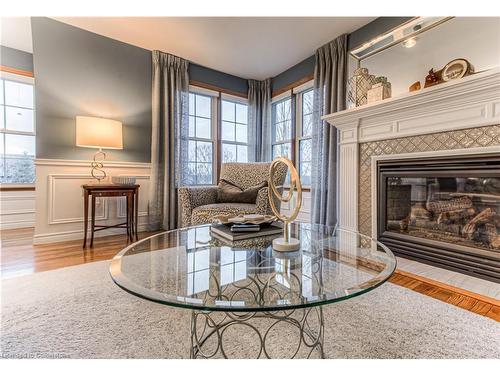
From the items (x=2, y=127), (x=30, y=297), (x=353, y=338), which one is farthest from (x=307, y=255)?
(x=2, y=127)

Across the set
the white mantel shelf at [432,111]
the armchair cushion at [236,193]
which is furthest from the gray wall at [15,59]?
the white mantel shelf at [432,111]

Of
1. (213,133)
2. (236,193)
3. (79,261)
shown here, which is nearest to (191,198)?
(236,193)

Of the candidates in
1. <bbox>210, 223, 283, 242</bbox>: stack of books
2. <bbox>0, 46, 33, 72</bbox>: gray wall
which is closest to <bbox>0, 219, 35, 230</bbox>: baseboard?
<bbox>0, 46, 33, 72</bbox>: gray wall

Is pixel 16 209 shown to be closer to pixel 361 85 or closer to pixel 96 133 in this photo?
pixel 96 133

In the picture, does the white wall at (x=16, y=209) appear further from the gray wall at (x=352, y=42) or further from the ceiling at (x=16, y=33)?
the gray wall at (x=352, y=42)

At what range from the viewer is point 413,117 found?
206 cm

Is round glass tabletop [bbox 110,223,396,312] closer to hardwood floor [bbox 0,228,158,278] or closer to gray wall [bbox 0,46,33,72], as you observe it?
hardwood floor [bbox 0,228,158,278]

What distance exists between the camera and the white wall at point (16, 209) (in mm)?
3537

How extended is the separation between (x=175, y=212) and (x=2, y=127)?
281cm

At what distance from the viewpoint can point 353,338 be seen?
1.09m

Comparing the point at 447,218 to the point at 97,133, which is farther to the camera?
the point at 97,133

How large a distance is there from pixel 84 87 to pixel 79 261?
205 centimetres

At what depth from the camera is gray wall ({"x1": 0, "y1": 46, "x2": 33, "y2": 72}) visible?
3.50m
